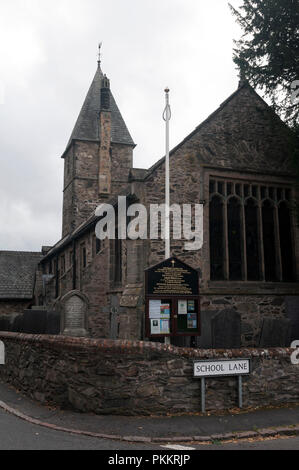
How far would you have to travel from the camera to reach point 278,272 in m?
15.7

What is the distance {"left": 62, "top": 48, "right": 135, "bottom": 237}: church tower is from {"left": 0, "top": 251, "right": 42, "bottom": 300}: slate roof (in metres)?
4.68

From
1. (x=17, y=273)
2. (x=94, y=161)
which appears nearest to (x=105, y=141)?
(x=94, y=161)

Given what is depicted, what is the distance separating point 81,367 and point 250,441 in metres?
3.37

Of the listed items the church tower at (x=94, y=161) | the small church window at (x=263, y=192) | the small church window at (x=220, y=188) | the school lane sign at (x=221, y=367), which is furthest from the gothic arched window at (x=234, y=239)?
the church tower at (x=94, y=161)

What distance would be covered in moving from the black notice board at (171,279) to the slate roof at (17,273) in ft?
82.5

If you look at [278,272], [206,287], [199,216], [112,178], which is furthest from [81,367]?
[112,178]

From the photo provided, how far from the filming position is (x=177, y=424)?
7594 millimetres

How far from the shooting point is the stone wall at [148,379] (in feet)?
26.5

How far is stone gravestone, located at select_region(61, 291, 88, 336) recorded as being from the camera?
1334 cm

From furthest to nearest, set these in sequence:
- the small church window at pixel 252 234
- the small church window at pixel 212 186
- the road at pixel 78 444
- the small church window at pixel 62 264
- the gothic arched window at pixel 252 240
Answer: the small church window at pixel 62 264 < the gothic arched window at pixel 252 240 < the small church window at pixel 212 186 < the small church window at pixel 252 234 < the road at pixel 78 444

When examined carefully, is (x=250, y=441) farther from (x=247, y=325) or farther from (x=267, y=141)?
(x=267, y=141)

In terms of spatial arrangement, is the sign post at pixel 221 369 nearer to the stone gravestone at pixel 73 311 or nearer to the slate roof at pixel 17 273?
the stone gravestone at pixel 73 311

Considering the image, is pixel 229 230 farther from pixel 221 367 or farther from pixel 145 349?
pixel 145 349

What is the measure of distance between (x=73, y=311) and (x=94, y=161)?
2358 cm
